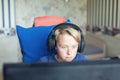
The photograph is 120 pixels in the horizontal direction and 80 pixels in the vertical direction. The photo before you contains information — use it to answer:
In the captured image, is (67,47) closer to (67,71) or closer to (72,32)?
(72,32)

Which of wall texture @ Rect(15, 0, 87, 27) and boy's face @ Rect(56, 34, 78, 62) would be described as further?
wall texture @ Rect(15, 0, 87, 27)

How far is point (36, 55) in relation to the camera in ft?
5.29

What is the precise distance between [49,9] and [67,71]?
2860mm

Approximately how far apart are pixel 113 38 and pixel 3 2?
4.81 ft

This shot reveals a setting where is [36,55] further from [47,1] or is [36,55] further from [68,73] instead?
[47,1]

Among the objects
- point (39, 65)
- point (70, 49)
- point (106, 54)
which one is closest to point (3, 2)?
point (106, 54)

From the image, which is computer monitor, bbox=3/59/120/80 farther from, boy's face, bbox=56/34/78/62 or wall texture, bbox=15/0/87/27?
wall texture, bbox=15/0/87/27

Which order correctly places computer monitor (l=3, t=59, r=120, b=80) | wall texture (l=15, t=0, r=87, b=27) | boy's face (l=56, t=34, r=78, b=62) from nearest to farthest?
computer monitor (l=3, t=59, r=120, b=80) → boy's face (l=56, t=34, r=78, b=62) → wall texture (l=15, t=0, r=87, b=27)

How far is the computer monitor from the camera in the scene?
0.47 meters

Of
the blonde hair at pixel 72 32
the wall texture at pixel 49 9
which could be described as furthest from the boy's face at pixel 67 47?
the wall texture at pixel 49 9

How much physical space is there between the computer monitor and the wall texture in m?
2.73

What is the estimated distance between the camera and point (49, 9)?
10.8ft

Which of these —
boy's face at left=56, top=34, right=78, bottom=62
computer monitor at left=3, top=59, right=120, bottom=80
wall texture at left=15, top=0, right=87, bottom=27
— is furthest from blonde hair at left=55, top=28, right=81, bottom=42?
wall texture at left=15, top=0, right=87, bottom=27

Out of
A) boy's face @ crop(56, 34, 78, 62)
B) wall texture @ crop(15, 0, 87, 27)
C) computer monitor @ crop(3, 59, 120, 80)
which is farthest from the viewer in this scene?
wall texture @ crop(15, 0, 87, 27)
